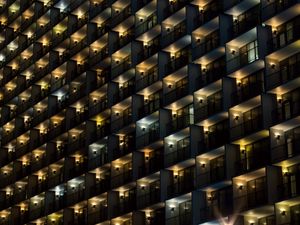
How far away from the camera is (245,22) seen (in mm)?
70000

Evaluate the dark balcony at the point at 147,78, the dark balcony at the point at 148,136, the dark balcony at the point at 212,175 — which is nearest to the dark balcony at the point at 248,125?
the dark balcony at the point at 212,175

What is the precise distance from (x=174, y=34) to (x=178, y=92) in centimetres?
693

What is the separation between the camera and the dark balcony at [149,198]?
74.6 m

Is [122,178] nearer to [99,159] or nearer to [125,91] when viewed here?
[99,159]

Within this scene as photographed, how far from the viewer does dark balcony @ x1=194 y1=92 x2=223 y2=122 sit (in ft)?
230

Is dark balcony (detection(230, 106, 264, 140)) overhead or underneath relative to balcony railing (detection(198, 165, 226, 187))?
overhead

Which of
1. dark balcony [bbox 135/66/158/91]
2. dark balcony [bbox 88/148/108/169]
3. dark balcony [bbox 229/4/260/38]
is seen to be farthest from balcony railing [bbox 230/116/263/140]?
dark balcony [bbox 88/148/108/169]

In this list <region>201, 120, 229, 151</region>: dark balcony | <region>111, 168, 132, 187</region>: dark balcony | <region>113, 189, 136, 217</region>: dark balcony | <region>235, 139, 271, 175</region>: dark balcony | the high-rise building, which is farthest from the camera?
<region>111, 168, 132, 187</region>: dark balcony

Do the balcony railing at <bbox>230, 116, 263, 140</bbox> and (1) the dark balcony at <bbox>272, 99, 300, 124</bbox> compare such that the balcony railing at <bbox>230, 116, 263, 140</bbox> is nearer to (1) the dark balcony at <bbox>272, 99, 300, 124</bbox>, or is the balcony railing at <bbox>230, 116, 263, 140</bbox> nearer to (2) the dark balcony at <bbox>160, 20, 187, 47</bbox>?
(1) the dark balcony at <bbox>272, 99, 300, 124</bbox>

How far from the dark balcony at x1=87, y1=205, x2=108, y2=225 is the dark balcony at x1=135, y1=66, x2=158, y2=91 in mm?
13208

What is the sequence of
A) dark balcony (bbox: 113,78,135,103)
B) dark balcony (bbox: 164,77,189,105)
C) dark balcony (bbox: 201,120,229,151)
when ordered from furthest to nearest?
dark balcony (bbox: 113,78,135,103), dark balcony (bbox: 164,77,189,105), dark balcony (bbox: 201,120,229,151)

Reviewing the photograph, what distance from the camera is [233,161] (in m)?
65.6

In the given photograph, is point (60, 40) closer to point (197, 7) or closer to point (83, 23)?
point (83, 23)

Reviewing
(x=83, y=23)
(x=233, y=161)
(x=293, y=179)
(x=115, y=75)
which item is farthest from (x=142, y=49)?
(x=293, y=179)
